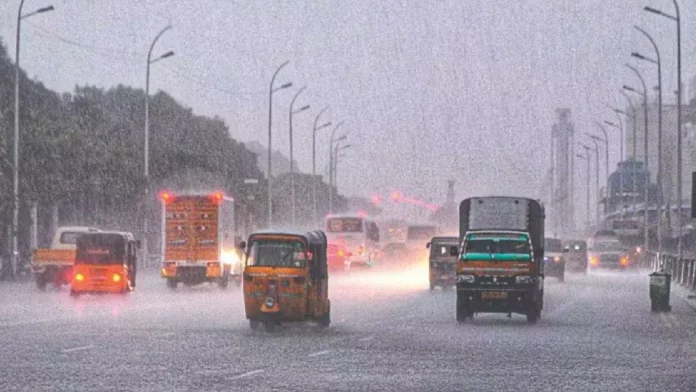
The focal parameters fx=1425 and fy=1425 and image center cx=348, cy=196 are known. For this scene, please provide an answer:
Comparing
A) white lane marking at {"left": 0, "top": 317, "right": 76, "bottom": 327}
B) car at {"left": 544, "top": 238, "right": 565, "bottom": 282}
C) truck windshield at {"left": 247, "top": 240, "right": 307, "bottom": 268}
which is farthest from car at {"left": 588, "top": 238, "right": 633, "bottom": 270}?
truck windshield at {"left": 247, "top": 240, "right": 307, "bottom": 268}

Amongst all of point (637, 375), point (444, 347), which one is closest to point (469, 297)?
point (444, 347)

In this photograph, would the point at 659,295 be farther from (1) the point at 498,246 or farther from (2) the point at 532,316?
(2) the point at 532,316

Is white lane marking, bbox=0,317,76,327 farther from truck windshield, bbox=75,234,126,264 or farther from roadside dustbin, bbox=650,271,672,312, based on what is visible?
roadside dustbin, bbox=650,271,672,312

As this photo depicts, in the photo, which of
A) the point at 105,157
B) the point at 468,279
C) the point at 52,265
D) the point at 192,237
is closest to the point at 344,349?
the point at 468,279

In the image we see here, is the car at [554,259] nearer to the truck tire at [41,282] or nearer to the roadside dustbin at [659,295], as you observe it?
the truck tire at [41,282]

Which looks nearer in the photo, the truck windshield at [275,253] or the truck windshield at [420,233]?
the truck windshield at [275,253]

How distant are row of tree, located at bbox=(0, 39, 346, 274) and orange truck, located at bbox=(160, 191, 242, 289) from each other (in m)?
14.2

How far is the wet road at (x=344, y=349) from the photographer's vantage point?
16906 millimetres

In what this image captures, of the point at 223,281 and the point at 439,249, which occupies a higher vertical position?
the point at 439,249

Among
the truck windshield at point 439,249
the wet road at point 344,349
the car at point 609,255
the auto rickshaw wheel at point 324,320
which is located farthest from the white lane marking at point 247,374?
the car at point 609,255

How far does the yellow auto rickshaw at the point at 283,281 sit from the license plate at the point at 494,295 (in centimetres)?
363

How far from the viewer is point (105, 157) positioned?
73.9 metres

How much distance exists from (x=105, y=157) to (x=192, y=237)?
29.5m

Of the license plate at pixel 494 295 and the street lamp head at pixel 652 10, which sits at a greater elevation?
the street lamp head at pixel 652 10
